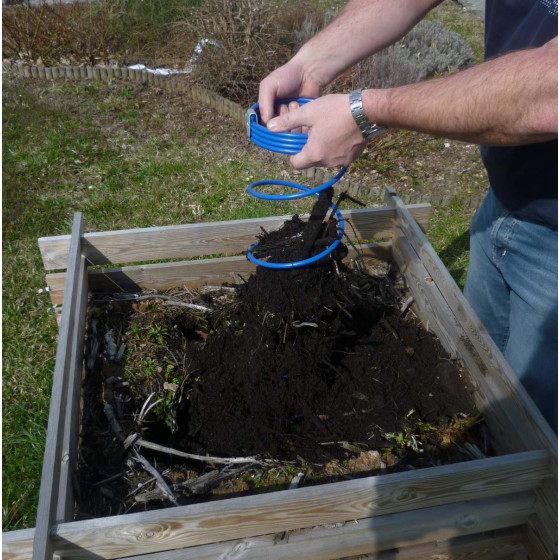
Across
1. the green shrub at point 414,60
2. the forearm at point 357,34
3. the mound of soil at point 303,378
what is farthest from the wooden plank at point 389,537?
the green shrub at point 414,60

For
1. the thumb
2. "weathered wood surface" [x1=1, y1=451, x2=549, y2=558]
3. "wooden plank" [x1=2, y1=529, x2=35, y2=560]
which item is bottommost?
"weathered wood surface" [x1=1, y1=451, x2=549, y2=558]

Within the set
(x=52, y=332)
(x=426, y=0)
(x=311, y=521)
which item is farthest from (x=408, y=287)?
(x=52, y=332)

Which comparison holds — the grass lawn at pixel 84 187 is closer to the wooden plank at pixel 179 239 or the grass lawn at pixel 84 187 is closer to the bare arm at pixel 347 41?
the wooden plank at pixel 179 239

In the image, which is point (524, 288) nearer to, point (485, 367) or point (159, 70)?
point (485, 367)

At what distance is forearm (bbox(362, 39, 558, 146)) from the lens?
4.59 feet

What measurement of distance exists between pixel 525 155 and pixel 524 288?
1.64 ft

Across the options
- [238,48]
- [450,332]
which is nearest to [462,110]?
[450,332]

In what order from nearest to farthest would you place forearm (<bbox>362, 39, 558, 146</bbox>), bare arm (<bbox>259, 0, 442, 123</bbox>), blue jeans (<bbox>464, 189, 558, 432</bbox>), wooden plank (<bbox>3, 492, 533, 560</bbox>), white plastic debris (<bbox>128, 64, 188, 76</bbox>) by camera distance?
forearm (<bbox>362, 39, 558, 146</bbox>) < wooden plank (<bbox>3, 492, 533, 560</bbox>) < blue jeans (<bbox>464, 189, 558, 432</bbox>) < bare arm (<bbox>259, 0, 442, 123</bbox>) < white plastic debris (<bbox>128, 64, 188, 76</bbox>)

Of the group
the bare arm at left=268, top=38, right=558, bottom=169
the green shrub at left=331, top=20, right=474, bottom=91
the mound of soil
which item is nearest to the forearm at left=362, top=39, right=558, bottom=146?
the bare arm at left=268, top=38, right=558, bottom=169

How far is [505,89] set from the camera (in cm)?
147

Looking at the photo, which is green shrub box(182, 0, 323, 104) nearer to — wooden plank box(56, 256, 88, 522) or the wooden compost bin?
wooden plank box(56, 256, 88, 522)

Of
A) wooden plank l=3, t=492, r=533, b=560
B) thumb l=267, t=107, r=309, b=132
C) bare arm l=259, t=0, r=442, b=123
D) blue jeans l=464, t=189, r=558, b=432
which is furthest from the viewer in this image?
bare arm l=259, t=0, r=442, b=123

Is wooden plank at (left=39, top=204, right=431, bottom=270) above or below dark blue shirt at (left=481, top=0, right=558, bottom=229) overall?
above

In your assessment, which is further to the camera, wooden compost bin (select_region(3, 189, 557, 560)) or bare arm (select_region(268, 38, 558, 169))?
wooden compost bin (select_region(3, 189, 557, 560))
